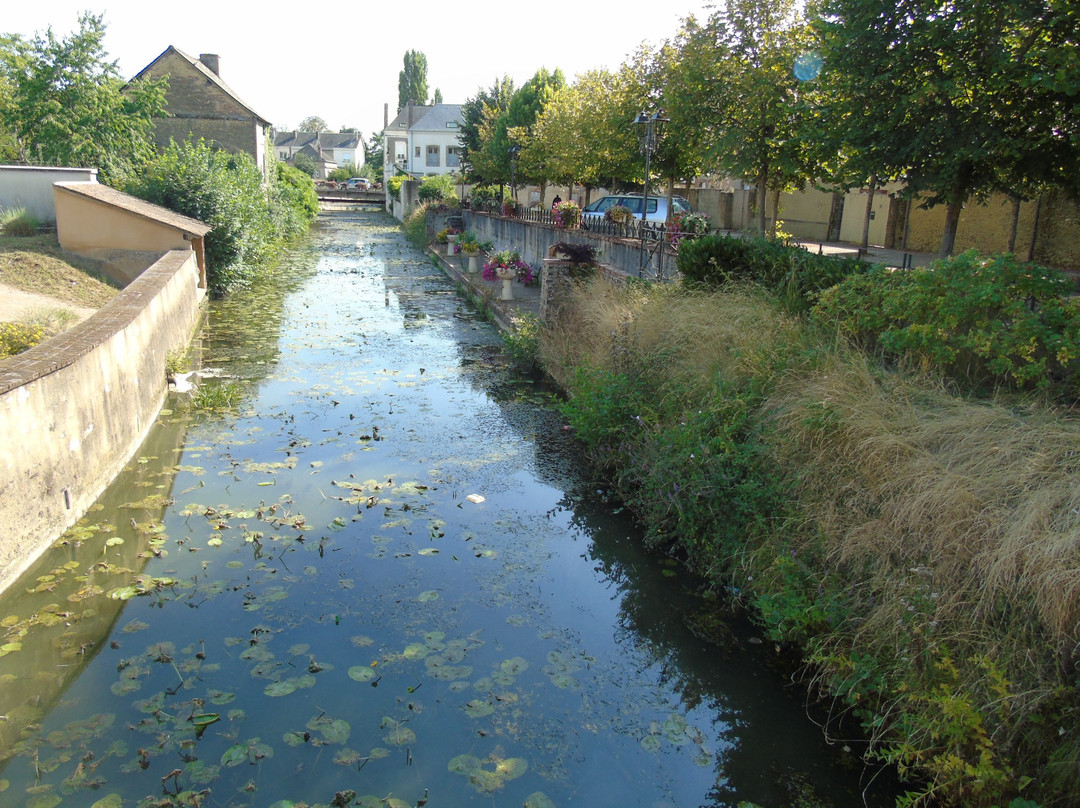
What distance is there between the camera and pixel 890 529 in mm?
4738

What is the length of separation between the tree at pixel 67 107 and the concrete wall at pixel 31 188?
2543mm

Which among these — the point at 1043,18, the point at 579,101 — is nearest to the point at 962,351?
the point at 1043,18

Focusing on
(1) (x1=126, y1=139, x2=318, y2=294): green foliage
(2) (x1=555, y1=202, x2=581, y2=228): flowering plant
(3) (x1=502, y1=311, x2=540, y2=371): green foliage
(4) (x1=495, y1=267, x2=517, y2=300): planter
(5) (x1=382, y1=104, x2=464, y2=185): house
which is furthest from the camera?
(5) (x1=382, y1=104, x2=464, y2=185): house

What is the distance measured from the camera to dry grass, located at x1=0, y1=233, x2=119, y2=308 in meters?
12.2

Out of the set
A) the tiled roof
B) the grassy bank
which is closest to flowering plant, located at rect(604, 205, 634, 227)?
the tiled roof

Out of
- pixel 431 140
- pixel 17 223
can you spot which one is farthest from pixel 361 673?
pixel 431 140

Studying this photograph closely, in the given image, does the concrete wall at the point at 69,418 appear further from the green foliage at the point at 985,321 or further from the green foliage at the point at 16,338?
the green foliage at the point at 985,321

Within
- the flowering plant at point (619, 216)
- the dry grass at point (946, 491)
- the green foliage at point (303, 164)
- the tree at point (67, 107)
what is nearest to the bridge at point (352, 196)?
the green foliage at point (303, 164)

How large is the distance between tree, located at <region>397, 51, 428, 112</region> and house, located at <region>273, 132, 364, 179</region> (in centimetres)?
1797

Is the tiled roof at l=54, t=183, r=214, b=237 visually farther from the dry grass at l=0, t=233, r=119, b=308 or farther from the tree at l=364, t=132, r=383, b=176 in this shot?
the tree at l=364, t=132, r=383, b=176

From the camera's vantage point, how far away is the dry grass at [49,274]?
40.1 feet

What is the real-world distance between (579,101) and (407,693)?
78.1 feet

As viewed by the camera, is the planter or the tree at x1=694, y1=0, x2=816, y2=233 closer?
the tree at x1=694, y1=0, x2=816, y2=233

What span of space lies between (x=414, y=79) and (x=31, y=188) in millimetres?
76729
